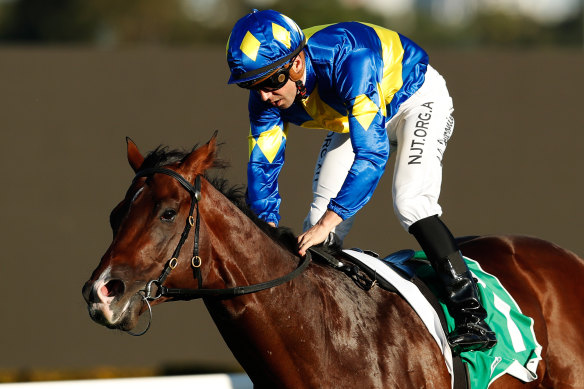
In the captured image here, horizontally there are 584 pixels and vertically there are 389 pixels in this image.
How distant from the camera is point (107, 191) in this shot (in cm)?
507

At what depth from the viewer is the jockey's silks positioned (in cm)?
264

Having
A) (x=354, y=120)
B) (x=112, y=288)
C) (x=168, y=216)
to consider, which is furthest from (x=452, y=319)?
(x=112, y=288)

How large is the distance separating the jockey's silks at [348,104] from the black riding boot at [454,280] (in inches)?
11.5

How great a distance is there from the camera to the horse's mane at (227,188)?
2400mm

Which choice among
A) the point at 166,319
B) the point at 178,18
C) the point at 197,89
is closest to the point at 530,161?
the point at 197,89

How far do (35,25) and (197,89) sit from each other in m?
17.8

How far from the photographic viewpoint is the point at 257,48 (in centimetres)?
259

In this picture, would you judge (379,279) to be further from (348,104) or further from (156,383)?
(156,383)

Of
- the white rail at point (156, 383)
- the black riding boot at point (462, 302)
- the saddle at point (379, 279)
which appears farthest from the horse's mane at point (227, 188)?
the white rail at point (156, 383)

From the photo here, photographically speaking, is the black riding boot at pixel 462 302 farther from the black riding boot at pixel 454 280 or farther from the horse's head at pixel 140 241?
the horse's head at pixel 140 241

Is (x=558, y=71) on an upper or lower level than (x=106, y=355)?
upper

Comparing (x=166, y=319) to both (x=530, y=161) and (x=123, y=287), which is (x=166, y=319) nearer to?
(x=530, y=161)

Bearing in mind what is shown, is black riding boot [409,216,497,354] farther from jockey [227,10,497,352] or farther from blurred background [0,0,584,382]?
blurred background [0,0,584,382]

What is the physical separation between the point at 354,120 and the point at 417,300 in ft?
2.03
